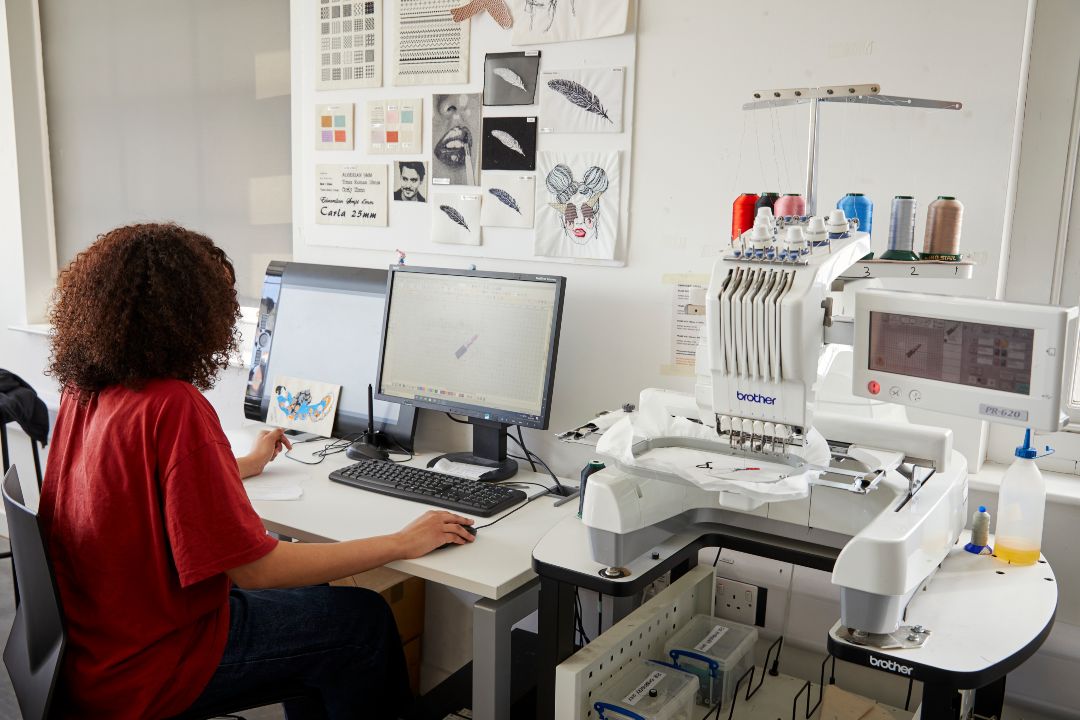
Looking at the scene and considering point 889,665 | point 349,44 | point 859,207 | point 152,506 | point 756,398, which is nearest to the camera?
point 889,665

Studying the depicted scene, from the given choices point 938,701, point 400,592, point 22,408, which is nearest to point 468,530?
point 400,592

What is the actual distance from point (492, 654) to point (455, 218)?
1128 mm

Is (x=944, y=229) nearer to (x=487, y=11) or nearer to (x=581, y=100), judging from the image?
(x=581, y=100)

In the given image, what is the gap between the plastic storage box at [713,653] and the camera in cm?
160

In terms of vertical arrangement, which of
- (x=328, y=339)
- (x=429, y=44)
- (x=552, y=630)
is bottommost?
(x=552, y=630)

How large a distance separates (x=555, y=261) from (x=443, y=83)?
1.76 ft

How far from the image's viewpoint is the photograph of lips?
2189 millimetres

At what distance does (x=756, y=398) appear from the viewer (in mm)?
1253

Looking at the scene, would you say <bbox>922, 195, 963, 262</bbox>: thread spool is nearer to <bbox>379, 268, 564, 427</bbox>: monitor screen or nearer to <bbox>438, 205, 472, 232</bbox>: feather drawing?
<bbox>379, 268, 564, 427</bbox>: monitor screen

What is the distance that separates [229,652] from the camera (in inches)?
60.4

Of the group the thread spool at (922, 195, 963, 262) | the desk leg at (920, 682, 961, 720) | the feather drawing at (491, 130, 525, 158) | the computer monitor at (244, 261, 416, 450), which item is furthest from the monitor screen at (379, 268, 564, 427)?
the desk leg at (920, 682, 961, 720)

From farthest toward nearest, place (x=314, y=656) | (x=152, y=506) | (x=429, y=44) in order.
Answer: (x=429, y=44) → (x=314, y=656) → (x=152, y=506)

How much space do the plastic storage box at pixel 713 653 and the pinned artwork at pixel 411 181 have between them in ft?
4.09

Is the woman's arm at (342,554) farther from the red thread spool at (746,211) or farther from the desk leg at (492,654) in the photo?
the red thread spool at (746,211)
